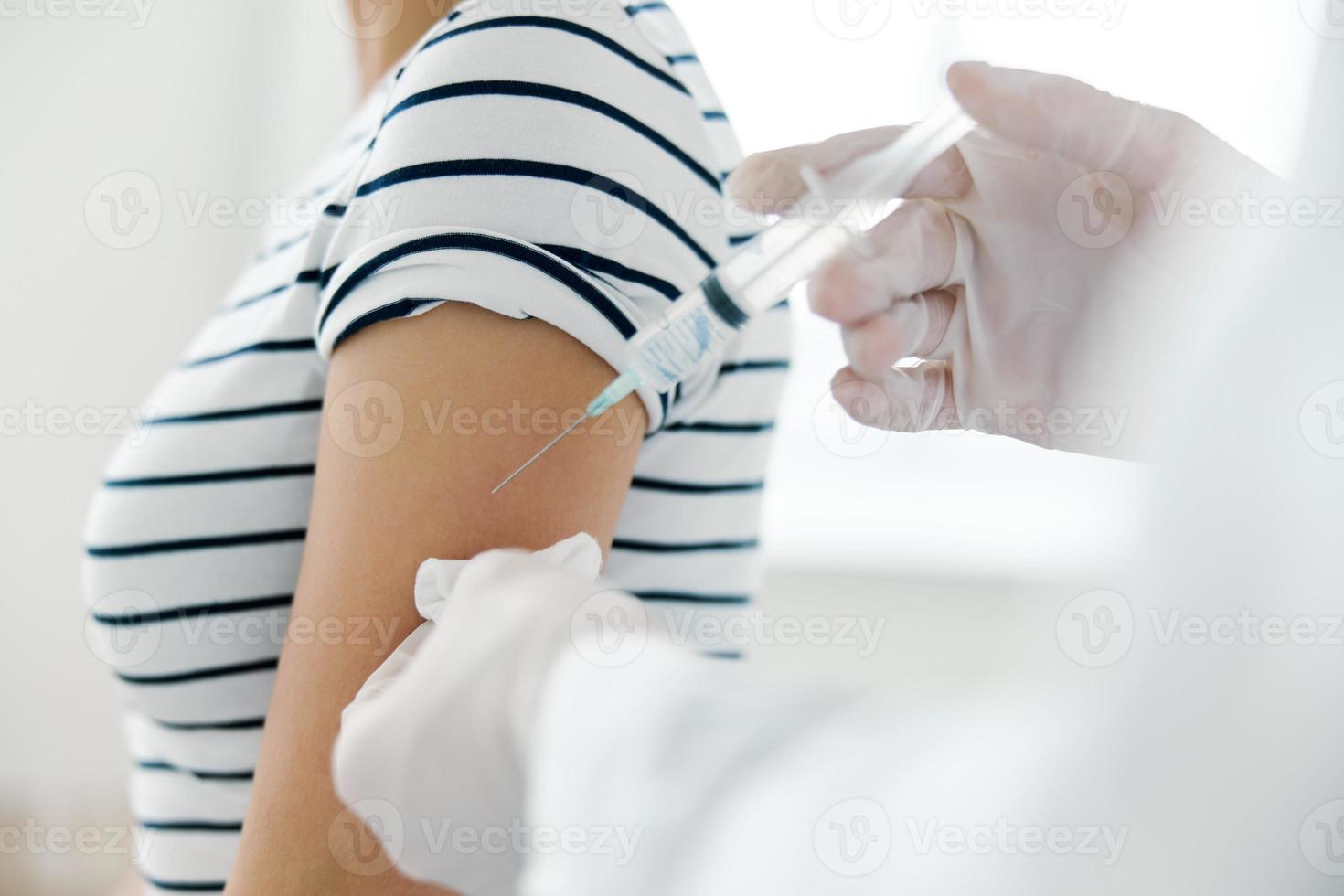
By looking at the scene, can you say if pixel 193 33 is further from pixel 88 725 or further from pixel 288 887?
pixel 288 887

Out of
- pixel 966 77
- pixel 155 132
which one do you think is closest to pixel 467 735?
pixel 966 77

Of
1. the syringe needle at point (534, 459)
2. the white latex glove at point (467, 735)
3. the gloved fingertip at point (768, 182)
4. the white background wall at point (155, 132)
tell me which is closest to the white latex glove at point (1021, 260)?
the gloved fingertip at point (768, 182)

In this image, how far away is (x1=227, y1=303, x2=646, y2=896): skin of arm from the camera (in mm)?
557

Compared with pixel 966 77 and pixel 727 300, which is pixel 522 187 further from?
pixel 966 77

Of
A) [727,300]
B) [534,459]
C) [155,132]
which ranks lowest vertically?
[534,459]

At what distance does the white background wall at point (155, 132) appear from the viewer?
1801 mm

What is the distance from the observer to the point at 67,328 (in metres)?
1.87

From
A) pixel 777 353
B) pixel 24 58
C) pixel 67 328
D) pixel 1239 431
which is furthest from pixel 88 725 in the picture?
pixel 1239 431

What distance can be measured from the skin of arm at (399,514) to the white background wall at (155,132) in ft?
4.73

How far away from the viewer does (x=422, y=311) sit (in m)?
0.56

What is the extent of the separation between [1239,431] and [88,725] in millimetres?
2188

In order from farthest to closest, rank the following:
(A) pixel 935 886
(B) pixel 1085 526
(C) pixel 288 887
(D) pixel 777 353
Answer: (B) pixel 1085 526 < (D) pixel 777 353 < (C) pixel 288 887 < (A) pixel 935 886

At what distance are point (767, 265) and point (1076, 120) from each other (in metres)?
0.21

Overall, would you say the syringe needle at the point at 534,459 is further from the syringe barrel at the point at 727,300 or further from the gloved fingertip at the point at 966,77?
the gloved fingertip at the point at 966,77
